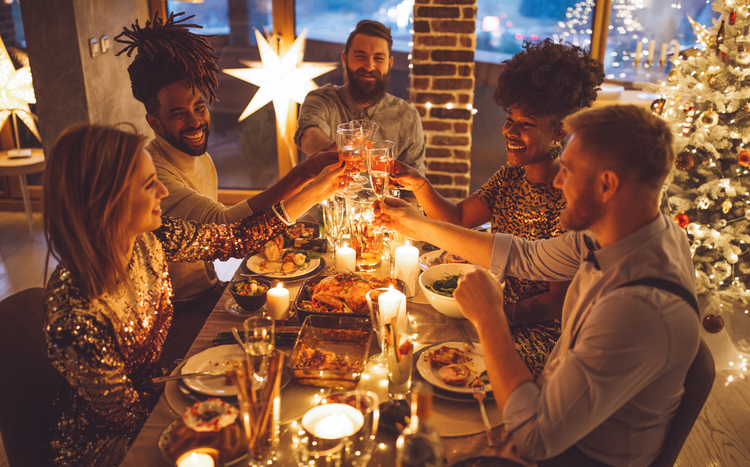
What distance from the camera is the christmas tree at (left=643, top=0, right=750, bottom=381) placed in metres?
2.88

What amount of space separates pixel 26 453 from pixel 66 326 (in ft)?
1.34

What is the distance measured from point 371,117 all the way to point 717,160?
205cm

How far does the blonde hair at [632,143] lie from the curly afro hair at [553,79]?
2.69 feet

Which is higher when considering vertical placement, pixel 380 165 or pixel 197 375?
pixel 380 165

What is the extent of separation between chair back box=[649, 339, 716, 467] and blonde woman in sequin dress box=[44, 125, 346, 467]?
4.30ft

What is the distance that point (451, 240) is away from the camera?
6.09 feet

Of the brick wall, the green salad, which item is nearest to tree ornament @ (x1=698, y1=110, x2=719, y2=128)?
the brick wall

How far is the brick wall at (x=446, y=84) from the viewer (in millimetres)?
3740

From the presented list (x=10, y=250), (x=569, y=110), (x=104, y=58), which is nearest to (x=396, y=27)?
(x=104, y=58)

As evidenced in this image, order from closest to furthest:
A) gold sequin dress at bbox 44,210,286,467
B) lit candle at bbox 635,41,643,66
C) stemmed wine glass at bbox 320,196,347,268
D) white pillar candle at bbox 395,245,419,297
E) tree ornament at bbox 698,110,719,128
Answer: gold sequin dress at bbox 44,210,286,467, white pillar candle at bbox 395,245,419,297, stemmed wine glass at bbox 320,196,347,268, tree ornament at bbox 698,110,719,128, lit candle at bbox 635,41,643,66

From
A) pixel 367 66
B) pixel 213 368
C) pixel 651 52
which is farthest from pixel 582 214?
pixel 651 52

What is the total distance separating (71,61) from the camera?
3977mm

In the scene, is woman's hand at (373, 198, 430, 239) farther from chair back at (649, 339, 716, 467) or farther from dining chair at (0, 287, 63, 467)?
dining chair at (0, 287, 63, 467)

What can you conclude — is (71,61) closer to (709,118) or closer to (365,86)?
(365,86)
